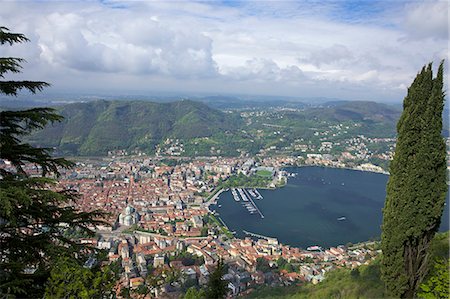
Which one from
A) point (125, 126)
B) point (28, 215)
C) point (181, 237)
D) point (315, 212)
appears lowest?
point (181, 237)

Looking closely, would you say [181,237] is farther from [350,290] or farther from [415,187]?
[415,187]

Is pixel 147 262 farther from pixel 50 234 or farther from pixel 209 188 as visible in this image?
pixel 209 188

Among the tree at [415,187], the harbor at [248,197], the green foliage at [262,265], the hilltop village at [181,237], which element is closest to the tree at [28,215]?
the hilltop village at [181,237]

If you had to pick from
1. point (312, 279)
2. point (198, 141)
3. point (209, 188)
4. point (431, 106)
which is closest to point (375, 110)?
point (198, 141)

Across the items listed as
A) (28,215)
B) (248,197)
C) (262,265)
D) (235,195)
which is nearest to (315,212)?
(248,197)

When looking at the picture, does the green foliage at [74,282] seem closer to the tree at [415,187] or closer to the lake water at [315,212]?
the tree at [415,187]

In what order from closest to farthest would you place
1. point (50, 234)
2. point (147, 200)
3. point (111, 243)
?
point (50, 234) → point (111, 243) → point (147, 200)
